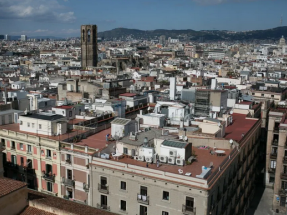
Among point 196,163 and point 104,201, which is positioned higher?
point 196,163

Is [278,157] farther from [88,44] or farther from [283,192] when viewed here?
[88,44]

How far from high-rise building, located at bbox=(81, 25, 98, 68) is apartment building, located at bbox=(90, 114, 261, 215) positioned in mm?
102234

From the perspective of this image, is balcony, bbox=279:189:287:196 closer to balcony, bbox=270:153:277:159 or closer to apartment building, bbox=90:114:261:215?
balcony, bbox=270:153:277:159

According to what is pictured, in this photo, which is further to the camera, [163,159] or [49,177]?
[49,177]

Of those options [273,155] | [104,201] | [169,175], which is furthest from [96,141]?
[273,155]

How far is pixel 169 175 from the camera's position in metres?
22.5

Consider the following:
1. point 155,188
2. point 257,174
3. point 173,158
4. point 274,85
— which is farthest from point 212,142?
point 274,85

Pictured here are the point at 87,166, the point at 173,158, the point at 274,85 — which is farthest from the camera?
the point at 274,85

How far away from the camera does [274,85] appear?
214ft

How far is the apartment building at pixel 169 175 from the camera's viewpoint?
72.8 ft

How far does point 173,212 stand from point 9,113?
71.3ft

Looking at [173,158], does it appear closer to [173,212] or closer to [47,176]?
[173,212]

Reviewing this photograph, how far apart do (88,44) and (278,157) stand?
102 meters

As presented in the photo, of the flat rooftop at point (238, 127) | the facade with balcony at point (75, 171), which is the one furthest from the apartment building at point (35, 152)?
the flat rooftop at point (238, 127)
